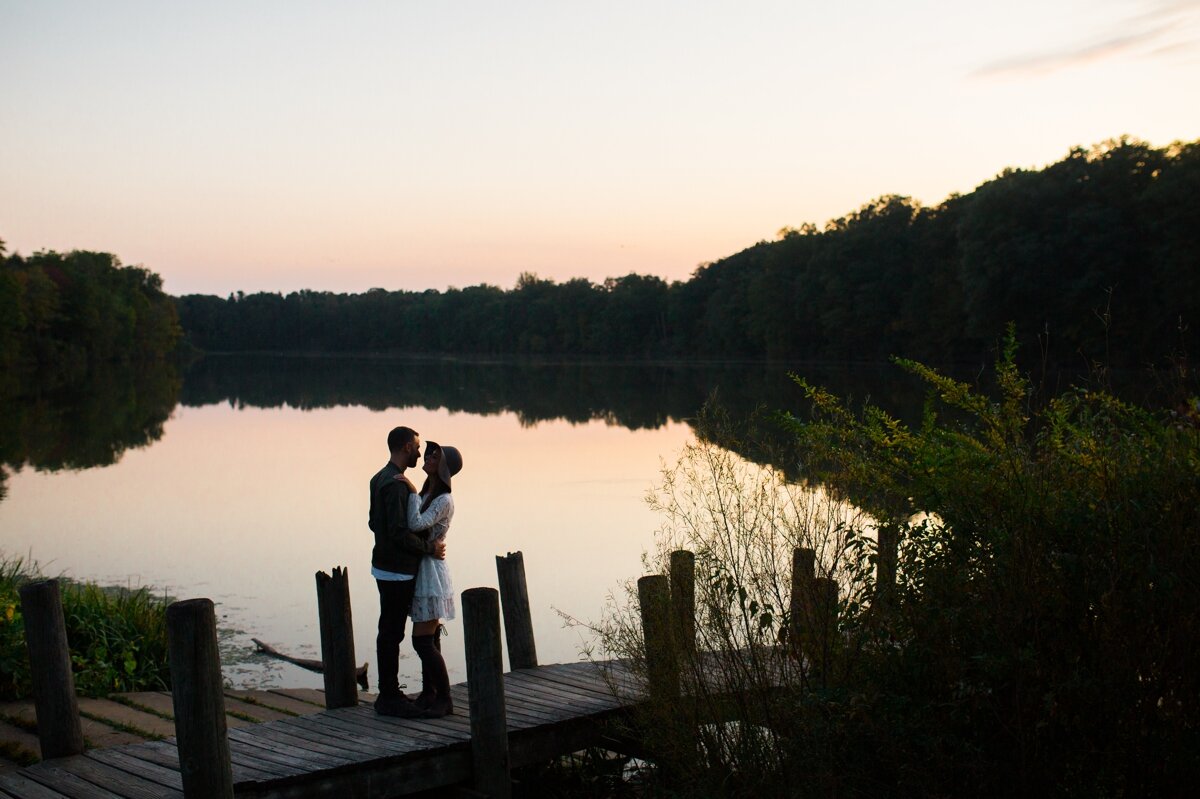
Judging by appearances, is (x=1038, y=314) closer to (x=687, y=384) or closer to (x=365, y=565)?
(x=687, y=384)

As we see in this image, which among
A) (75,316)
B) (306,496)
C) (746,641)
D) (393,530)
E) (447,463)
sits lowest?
(306,496)

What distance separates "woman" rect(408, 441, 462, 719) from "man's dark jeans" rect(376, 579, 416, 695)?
0.07 m

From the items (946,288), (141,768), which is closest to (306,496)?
(141,768)

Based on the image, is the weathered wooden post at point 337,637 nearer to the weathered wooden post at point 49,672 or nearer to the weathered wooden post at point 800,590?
the weathered wooden post at point 49,672

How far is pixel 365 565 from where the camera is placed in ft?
52.6

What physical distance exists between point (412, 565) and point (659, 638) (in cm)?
157

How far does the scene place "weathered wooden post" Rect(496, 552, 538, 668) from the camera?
7988 millimetres

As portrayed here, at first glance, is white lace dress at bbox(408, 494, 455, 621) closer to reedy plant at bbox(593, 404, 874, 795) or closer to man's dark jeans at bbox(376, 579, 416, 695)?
man's dark jeans at bbox(376, 579, 416, 695)

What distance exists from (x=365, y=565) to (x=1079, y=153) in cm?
5252

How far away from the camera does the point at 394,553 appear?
694 centimetres

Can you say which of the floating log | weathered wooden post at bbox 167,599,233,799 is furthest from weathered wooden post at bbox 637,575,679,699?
the floating log

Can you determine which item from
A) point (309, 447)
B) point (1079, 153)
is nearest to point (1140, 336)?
point (1079, 153)

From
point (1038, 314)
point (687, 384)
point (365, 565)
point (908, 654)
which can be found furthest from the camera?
point (687, 384)

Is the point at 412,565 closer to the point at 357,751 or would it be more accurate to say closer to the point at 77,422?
the point at 357,751
